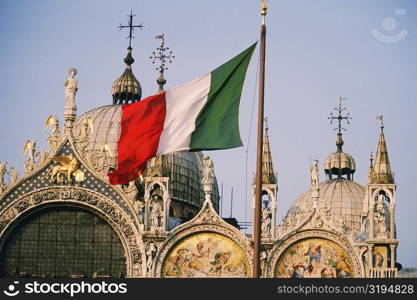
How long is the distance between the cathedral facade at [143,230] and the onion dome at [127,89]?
17.6 metres

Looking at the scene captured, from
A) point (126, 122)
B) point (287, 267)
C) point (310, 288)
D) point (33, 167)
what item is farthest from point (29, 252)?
point (310, 288)

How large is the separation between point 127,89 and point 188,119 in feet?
131

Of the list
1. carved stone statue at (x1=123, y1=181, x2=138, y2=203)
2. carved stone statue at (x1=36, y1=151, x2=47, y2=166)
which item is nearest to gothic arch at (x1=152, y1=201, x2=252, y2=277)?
carved stone statue at (x1=123, y1=181, x2=138, y2=203)

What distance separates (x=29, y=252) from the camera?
6569cm

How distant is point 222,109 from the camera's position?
144 feet

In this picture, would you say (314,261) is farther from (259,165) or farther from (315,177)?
(259,165)

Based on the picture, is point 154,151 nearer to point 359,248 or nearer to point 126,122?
point 126,122

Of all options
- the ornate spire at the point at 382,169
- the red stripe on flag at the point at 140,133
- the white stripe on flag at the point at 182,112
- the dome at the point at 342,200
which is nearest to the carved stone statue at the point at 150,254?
the ornate spire at the point at 382,169

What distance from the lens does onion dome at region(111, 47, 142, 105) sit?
Answer: 84188mm

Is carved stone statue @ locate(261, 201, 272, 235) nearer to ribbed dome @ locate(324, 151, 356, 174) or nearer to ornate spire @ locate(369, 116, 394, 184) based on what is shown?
ornate spire @ locate(369, 116, 394, 184)

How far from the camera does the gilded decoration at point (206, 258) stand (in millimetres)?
63375

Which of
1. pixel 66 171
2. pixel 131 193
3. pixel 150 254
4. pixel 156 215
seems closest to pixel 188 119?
pixel 150 254

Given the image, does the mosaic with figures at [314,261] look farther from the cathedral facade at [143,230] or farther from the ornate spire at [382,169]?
the ornate spire at [382,169]

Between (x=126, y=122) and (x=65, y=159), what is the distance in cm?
1960
